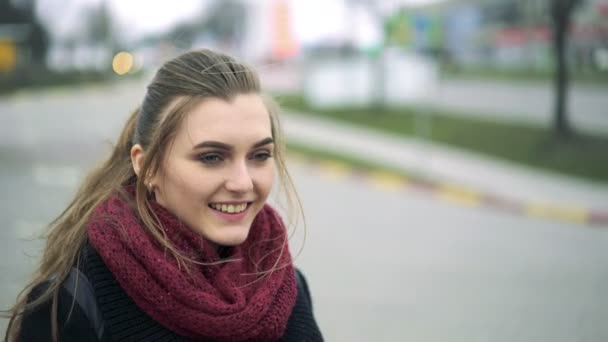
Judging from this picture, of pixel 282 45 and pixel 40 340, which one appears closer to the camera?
pixel 40 340

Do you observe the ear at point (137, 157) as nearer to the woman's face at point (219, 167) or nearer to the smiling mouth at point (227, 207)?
the woman's face at point (219, 167)

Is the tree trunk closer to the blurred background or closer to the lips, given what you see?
the blurred background

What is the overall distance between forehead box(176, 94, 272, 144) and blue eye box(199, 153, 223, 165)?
0.13ft

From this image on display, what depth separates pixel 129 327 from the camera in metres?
1.50

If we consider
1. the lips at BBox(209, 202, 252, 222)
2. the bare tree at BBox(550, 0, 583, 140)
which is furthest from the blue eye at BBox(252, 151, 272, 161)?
the bare tree at BBox(550, 0, 583, 140)

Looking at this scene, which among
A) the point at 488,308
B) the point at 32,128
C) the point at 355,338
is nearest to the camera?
the point at 355,338

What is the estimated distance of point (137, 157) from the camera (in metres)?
1.72

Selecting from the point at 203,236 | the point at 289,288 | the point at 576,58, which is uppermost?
the point at 203,236

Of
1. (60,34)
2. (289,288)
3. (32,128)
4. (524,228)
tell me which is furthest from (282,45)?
(289,288)

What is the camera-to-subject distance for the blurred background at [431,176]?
16.8ft

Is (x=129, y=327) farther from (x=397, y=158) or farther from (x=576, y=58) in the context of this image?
(x=576, y=58)

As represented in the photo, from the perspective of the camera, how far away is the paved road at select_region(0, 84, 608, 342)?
15.9ft

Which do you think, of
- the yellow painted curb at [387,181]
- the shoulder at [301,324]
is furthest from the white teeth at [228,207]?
the yellow painted curb at [387,181]

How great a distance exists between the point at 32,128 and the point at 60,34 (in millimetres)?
37342
